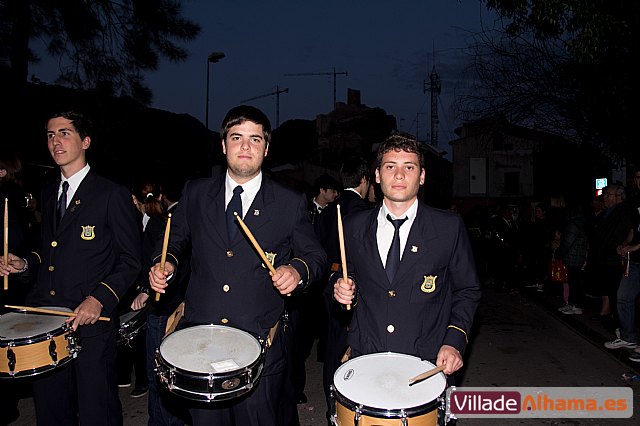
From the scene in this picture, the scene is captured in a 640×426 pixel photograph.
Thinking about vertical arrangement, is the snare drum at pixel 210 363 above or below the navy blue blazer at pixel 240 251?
below

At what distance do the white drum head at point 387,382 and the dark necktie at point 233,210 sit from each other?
3.12 ft

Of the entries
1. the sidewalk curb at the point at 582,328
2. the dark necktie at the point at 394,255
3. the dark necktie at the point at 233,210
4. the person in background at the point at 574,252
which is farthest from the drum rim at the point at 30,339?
the person in background at the point at 574,252

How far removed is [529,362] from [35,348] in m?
5.84

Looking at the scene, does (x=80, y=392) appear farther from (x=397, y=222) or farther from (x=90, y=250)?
(x=397, y=222)

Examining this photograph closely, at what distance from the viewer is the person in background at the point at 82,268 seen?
3406mm

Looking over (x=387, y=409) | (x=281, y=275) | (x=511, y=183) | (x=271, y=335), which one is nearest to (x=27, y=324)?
(x=271, y=335)

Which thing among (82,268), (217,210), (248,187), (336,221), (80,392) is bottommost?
(80,392)

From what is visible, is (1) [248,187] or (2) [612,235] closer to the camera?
(1) [248,187]

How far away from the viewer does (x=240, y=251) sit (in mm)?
3094

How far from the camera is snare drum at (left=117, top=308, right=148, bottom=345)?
4014 mm

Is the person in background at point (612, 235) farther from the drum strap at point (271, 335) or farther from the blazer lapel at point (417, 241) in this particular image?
the drum strap at point (271, 335)

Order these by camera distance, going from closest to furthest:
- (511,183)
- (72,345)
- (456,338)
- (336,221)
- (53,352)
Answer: (456,338)
(53,352)
(72,345)
(336,221)
(511,183)

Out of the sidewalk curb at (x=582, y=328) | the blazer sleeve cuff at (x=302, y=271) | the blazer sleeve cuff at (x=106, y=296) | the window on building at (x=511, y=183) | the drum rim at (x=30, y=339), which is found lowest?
the sidewalk curb at (x=582, y=328)

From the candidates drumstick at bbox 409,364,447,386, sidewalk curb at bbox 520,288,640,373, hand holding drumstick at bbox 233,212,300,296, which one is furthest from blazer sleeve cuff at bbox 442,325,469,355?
sidewalk curb at bbox 520,288,640,373
